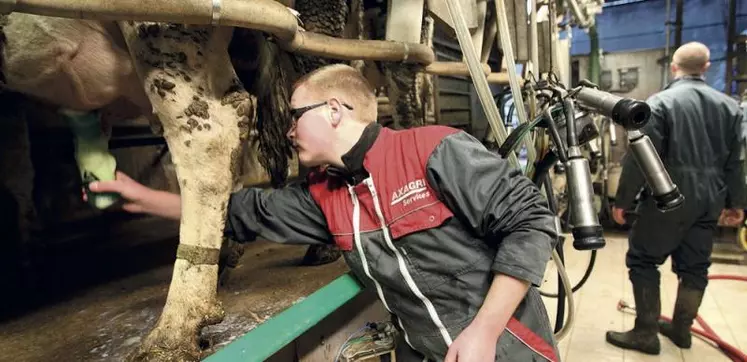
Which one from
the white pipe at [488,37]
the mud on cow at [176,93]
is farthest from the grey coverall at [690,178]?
the mud on cow at [176,93]

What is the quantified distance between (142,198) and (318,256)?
2.47 feet

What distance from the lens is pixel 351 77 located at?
1247mm

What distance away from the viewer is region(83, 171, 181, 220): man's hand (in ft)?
3.98

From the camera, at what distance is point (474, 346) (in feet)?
3.19

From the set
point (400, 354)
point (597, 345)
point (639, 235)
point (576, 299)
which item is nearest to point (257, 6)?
point (400, 354)

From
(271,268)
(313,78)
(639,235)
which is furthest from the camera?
(639,235)

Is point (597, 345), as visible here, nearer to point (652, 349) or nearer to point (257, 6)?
point (652, 349)

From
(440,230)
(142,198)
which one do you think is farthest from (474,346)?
(142,198)

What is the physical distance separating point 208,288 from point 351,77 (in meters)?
0.64

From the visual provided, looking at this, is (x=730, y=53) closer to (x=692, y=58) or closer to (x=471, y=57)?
(x=692, y=58)

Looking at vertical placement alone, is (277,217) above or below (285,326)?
above

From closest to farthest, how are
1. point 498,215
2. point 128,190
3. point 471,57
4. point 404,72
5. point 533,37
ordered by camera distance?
point 498,215, point 128,190, point 471,57, point 404,72, point 533,37

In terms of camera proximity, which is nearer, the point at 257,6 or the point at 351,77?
the point at 257,6

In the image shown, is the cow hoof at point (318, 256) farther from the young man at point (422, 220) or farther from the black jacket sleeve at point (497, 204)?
the black jacket sleeve at point (497, 204)
